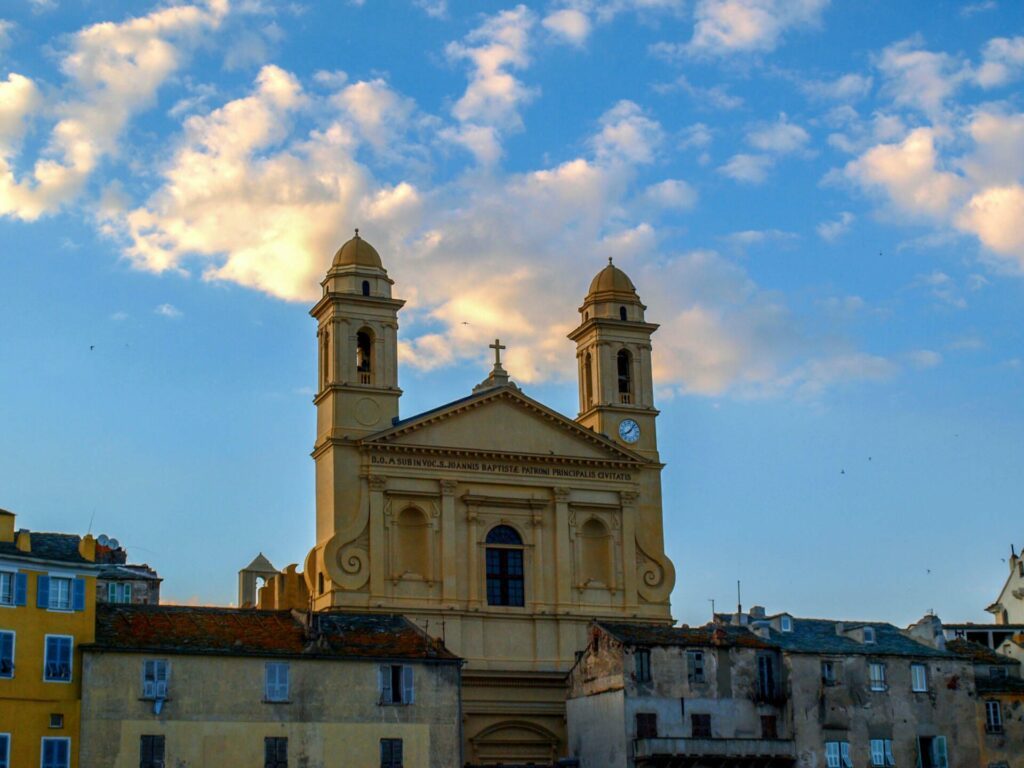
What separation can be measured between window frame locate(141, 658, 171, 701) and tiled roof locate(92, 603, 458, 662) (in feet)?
1.07

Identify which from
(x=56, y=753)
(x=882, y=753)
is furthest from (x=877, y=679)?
(x=56, y=753)

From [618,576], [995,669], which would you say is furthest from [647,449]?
[995,669]

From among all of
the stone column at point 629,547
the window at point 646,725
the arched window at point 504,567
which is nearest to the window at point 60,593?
the window at point 646,725

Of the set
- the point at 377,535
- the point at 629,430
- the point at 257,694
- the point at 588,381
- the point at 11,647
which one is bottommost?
the point at 257,694

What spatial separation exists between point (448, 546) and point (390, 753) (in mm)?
16841

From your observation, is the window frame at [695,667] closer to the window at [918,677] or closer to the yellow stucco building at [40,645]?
the window at [918,677]

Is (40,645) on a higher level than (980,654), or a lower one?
lower

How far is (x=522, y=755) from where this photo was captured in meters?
67.6

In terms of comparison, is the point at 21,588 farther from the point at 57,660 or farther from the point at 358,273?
the point at 358,273

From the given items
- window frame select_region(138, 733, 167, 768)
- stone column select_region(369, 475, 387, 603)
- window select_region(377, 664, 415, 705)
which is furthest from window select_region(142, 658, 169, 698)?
stone column select_region(369, 475, 387, 603)

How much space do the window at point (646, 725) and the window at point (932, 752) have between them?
10045 millimetres

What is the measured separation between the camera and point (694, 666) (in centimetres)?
5928

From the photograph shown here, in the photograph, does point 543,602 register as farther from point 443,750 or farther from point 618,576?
point 443,750

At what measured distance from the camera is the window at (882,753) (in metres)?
60.1
